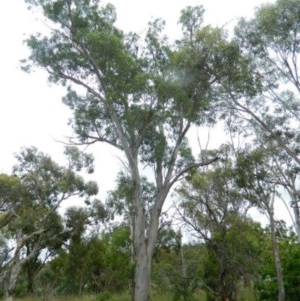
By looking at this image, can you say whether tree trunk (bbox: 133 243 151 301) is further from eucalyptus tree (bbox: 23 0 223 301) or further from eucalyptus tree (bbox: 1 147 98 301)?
eucalyptus tree (bbox: 1 147 98 301)

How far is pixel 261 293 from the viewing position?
17.5m

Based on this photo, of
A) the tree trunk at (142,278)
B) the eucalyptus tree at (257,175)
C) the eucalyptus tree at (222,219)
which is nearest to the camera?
the tree trunk at (142,278)

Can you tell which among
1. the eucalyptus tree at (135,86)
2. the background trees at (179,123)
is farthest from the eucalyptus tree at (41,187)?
the eucalyptus tree at (135,86)

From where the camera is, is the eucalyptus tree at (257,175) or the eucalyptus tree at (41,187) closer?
the eucalyptus tree at (257,175)

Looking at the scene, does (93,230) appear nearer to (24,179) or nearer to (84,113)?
(24,179)

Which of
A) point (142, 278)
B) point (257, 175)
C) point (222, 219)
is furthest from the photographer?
point (222, 219)

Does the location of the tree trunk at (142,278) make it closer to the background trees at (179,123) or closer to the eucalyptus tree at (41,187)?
the background trees at (179,123)

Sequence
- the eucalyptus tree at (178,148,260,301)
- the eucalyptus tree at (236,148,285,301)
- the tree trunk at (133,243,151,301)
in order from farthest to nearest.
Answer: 1. the eucalyptus tree at (178,148,260,301)
2. the eucalyptus tree at (236,148,285,301)
3. the tree trunk at (133,243,151,301)

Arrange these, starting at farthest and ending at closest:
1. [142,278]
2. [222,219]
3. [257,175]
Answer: [222,219] < [257,175] < [142,278]

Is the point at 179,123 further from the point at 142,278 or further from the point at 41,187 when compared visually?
the point at 41,187

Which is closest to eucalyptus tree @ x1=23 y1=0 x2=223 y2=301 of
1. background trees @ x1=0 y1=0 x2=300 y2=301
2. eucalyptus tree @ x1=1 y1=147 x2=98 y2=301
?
background trees @ x1=0 y1=0 x2=300 y2=301

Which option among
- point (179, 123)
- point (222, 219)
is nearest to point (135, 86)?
point (179, 123)

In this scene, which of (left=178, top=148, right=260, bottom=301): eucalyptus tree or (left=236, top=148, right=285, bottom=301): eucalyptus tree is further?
(left=178, top=148, right=260, bottom=301): eucalyptus tree

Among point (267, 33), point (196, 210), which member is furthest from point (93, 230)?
point (267, 33)
